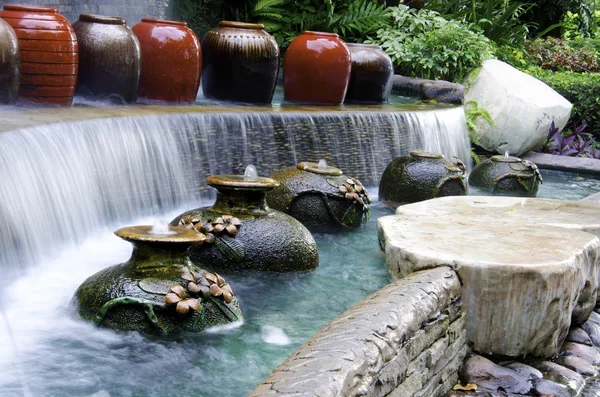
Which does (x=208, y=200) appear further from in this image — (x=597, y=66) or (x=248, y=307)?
(x=597, y=66)

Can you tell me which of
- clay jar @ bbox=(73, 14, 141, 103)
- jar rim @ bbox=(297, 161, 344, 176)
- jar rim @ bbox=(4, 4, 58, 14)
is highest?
jar rim @ bbox=(4, 4, 58, 14)

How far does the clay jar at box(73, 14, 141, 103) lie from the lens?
657 cm

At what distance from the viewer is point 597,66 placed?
15945 mm

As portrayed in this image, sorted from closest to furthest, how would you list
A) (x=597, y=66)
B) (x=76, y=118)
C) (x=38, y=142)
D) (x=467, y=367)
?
(x=467, y=367), (x=38, y=142), (x=76, y=118), (x=597, y=66)

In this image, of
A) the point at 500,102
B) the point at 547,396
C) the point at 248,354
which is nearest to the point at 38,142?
the point at 248,354

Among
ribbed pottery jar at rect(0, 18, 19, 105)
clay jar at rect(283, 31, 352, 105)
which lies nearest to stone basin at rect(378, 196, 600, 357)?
ribbed pottery jar at rect(0, 18, 19, 105)

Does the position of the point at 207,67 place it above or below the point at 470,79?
above

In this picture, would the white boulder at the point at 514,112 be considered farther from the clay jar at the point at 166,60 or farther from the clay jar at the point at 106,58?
the clay jar at the point at 106,58

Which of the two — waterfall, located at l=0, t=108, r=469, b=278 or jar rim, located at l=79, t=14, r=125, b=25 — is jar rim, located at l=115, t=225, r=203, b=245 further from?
jar rim, located at l=79, t=14, r=125, b=25

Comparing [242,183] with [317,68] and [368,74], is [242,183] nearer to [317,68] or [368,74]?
[317,68]

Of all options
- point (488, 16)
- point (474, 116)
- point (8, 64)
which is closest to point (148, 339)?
point (8, 64)

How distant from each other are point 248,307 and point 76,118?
6.80ft

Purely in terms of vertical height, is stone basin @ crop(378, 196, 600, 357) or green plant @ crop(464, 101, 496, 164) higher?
stone basin @ crop(378, 196, 600, 357)

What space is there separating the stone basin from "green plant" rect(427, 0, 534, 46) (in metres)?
10.1
